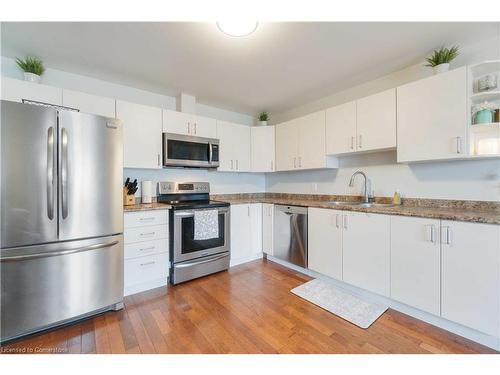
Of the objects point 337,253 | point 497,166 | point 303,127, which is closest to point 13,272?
point 337,253

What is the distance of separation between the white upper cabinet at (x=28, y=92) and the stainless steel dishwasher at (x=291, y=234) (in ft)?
8.95

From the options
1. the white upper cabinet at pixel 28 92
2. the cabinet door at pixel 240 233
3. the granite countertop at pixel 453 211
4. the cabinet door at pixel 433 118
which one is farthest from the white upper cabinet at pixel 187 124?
the cabinet door at pixel 433 118

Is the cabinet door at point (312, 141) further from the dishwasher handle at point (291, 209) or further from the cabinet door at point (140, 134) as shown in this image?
the cabinet door at point (140, 134)

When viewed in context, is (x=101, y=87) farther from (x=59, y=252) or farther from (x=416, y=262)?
(x=416, y=262)

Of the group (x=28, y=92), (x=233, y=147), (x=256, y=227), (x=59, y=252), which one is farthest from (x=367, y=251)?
(x=28, y=92)

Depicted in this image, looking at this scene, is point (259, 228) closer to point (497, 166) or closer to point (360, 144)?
point (360, 144)

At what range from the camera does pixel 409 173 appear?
2.25m

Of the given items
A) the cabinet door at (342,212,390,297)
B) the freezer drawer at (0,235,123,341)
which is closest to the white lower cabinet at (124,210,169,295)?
the freezer drawer at (0,235,123,341)

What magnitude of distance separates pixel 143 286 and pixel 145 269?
0.65 feet

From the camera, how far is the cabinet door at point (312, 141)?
2787 mm

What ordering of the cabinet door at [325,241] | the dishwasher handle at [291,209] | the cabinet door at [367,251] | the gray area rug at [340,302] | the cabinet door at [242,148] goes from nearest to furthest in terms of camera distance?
1. the gray area rug at [340,302]
2. the cabinet door at [367,251]
3. the cabinet door at [325,241]
4. the dishwasher handle at [291,209]
5. the cabinet door at [242,148]

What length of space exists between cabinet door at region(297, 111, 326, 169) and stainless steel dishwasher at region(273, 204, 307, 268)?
0.70 m

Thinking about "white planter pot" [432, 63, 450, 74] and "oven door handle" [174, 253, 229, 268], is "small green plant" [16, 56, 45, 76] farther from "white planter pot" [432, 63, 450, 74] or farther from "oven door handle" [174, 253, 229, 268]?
"white planter pot" [432, 63, 450, 74]

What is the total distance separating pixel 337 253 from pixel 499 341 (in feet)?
3.88
